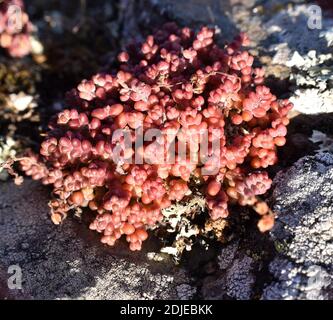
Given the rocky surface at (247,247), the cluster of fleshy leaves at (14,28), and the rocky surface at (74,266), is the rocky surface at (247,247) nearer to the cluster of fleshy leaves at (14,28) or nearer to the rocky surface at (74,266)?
the rocky surface at (74,266)

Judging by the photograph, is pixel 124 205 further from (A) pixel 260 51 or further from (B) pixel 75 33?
(B) pixel 75 33

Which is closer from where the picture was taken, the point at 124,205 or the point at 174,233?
the point at 124,205

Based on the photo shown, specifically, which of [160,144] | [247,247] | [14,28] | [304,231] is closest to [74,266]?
[160,144]

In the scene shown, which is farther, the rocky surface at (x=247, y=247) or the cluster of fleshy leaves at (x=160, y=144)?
the cluster of fleshy leaves at (x=160, y=144)

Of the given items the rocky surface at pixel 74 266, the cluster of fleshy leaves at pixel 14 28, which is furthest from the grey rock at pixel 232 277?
the cluster of fleshy leaves at pixel 14 28

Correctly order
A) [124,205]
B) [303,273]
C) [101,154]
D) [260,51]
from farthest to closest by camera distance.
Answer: [260,51], [101,154], [124,205], [303,273]

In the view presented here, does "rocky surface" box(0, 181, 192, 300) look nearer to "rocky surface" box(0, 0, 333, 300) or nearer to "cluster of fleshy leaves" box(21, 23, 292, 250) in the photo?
"rocky surface" box(0, 0, 333, 300)

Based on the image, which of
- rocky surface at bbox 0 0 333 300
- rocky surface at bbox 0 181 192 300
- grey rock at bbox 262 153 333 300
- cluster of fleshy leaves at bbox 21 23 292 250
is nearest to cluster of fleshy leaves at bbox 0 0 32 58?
rocky surface at bbox 0 0 333 300
